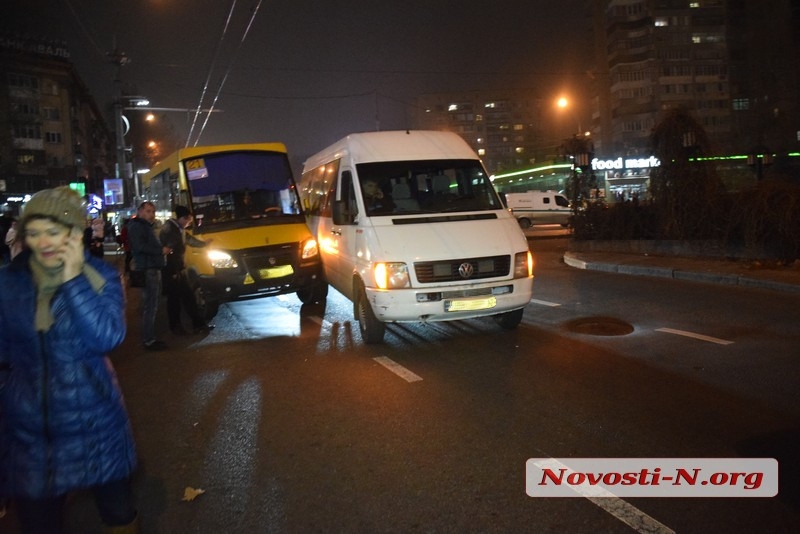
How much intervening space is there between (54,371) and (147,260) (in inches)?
241

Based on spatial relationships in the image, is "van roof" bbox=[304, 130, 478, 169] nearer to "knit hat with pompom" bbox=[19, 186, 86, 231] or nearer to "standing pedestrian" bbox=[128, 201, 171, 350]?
"standing pedestrian" bbox=[128, 201, 171, 350]

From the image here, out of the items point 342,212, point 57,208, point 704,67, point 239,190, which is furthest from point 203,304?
point 704,67

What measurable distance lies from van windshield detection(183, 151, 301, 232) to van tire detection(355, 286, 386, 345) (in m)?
3.32

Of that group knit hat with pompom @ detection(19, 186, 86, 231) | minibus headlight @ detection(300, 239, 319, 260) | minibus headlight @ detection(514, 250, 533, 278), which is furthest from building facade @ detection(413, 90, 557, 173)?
knit hat with pompom @ detection(19, 186, 86, 231)

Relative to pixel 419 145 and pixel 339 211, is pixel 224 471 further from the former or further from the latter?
pixel 419 145

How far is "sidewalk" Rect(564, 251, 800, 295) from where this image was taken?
37.1ft

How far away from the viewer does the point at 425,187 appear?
8.55m

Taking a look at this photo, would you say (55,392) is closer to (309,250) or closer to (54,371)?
(54,371)

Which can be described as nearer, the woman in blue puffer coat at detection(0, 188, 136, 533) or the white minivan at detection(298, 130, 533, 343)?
the woman in blue puffer coat at detection(0, 188, 136, 533)

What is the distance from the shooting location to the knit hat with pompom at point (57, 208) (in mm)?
2424

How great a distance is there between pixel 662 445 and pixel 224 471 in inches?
126

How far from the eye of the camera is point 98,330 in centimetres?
241

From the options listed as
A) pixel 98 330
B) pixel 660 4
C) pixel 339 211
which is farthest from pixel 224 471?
pixel 660 4

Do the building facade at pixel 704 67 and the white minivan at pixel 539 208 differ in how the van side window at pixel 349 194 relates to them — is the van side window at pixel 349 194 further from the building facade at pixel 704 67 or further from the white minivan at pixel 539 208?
the building facade at pixel 704 67
